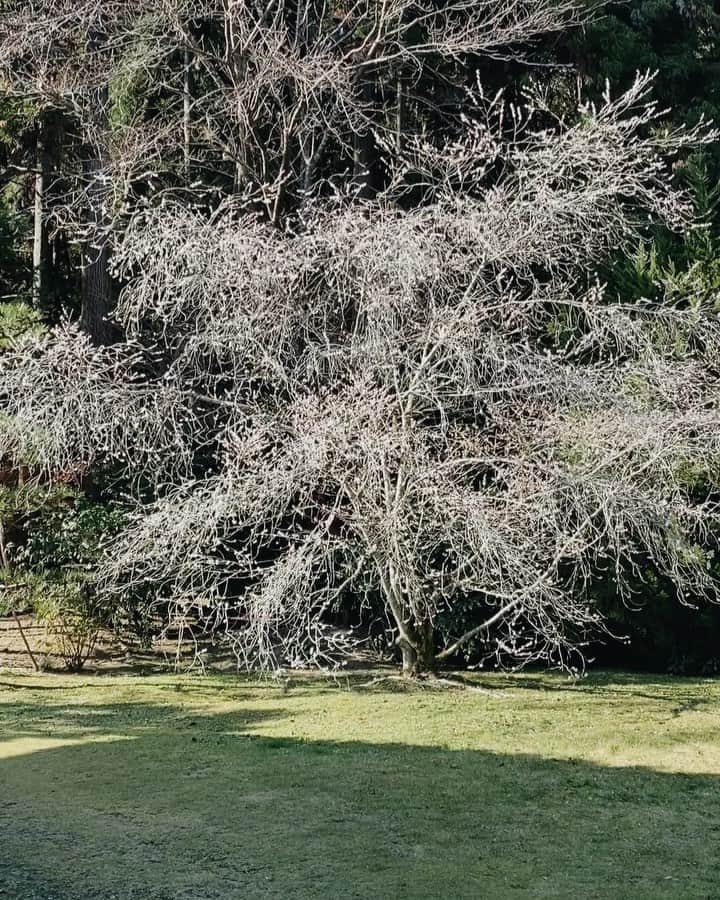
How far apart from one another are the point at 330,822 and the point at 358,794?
0.61 meters

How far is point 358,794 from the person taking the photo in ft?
21.7

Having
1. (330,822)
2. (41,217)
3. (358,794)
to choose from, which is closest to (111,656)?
(358,794)

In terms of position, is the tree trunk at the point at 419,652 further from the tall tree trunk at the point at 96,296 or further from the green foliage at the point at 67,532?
the tall tree trunk at the point at 96,296

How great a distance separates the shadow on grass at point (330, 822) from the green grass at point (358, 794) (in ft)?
0.05

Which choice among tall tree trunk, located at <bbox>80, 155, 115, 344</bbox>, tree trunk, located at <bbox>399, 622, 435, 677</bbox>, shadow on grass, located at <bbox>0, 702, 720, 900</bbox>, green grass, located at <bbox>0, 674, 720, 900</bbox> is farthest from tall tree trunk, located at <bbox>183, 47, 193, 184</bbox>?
shadow on grass, located at <bbox>0, 702, 720, 900</bbox>

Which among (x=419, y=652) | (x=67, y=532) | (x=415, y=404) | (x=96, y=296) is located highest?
(x=96, y=296)

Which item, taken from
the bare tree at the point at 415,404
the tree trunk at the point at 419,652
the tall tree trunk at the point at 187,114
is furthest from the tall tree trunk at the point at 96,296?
the tree trunk at the point at 419,652

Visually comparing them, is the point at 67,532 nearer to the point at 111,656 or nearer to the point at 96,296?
the point at 111,656

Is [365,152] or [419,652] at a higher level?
[365,152]

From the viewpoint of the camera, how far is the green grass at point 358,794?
5.11 metres

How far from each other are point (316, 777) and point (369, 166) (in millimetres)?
8859

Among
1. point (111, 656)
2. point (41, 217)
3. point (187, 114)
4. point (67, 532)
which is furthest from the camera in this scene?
point (41, 217)

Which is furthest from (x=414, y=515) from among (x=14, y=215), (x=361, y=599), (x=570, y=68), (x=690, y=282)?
(x=14, y=215)

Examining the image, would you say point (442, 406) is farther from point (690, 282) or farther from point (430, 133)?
point (430, 133)
